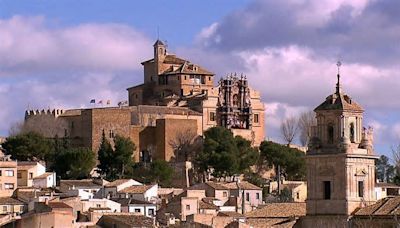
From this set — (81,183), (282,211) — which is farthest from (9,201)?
(282,211)

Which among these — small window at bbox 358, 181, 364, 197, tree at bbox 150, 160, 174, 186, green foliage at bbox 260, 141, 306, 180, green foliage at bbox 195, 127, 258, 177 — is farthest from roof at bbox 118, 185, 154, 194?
small window at bbox 358, 181, 364, 197

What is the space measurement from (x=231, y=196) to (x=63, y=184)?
8.04 meters

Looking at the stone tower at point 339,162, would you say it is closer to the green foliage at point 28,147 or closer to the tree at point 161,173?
the tree at point 161,173

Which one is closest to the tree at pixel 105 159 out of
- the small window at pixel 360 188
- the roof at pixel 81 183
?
the roof at pixel 81 183

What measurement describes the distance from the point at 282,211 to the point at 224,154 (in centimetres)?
2924

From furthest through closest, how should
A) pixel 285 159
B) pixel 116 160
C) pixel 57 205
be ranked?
pixel 285 159 < pixel 116 160 < pixel 57 205

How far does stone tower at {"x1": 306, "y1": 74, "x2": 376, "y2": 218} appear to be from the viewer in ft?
127

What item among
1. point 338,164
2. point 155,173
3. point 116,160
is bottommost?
point 155,173

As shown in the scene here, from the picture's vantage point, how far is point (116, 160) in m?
74.9

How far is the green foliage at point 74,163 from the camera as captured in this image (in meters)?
72.6

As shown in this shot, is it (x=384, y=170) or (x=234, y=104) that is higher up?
(x=234, y=104)

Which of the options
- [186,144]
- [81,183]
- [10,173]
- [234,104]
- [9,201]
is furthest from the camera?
[234,104]

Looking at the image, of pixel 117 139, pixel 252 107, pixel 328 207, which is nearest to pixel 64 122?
pixel 117 139

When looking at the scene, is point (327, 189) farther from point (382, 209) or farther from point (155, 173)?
point (155, 173)
